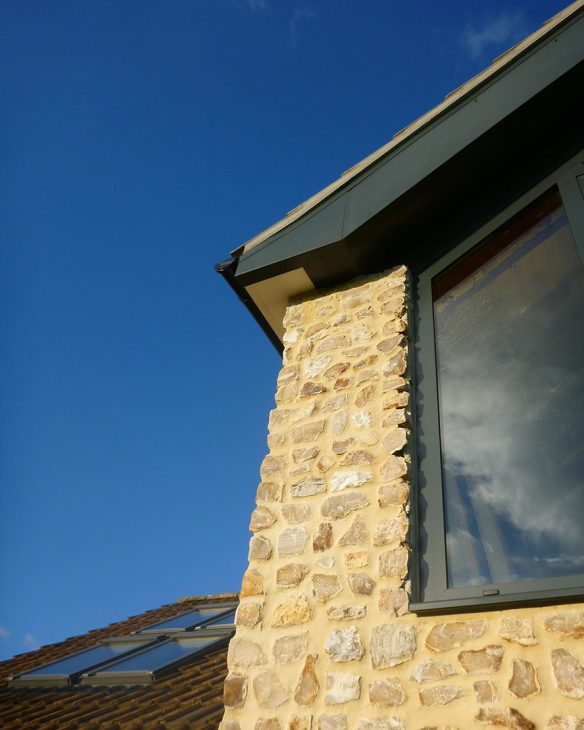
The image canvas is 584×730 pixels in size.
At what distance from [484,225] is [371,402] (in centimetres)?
148

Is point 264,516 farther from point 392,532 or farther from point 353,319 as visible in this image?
point 353,319

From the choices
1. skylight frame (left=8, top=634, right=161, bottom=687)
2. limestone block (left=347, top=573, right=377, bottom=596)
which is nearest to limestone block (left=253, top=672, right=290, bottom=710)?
limestone block (left=347, top=573, right=377, bottom=596)

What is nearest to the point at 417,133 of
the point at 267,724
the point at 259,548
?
the point at 259,548

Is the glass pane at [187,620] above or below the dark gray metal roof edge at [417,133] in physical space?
below

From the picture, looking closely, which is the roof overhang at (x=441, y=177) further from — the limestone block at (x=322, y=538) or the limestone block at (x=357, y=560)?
the limestone block at (x=357, y=560)

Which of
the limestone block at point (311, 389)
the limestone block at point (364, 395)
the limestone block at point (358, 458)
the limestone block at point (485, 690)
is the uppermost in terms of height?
the limestone block at point (311, 389)

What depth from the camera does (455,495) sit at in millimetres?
3119

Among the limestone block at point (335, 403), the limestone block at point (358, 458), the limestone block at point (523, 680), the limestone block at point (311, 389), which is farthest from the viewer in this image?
the limestone block at point (311, 389)

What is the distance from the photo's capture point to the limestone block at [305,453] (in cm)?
350

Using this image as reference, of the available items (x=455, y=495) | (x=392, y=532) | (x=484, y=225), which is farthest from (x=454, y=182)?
(x=392, y=532)

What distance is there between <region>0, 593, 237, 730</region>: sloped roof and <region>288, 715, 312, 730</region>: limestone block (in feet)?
4.06

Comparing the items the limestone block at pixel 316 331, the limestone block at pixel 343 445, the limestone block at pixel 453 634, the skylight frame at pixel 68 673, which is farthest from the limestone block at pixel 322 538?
the skylight frame at pixel 68 673

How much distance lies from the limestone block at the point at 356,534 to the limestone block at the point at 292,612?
34 centimetres

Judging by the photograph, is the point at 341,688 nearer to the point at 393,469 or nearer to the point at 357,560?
the point at 357,560
